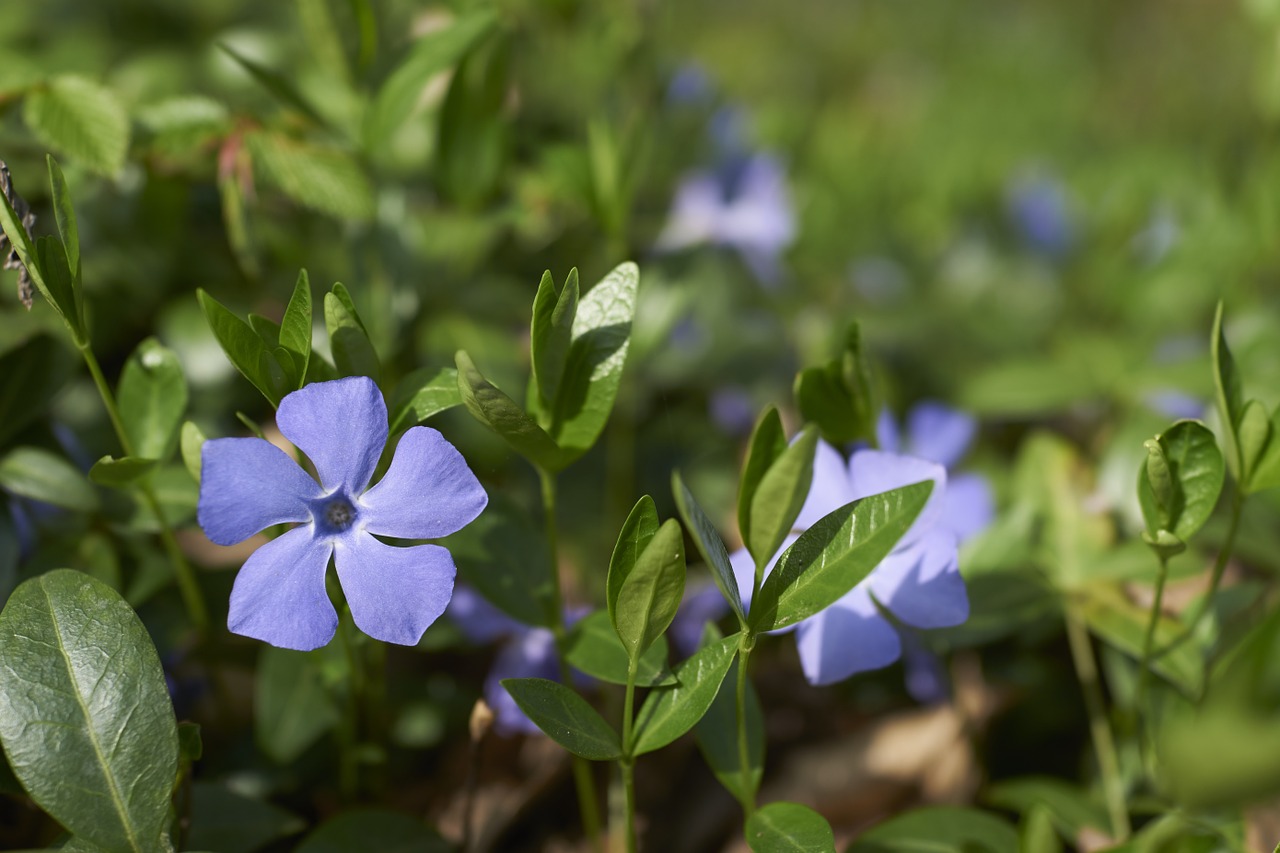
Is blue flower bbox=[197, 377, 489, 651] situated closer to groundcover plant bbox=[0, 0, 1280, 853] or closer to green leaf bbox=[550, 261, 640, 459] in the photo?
groundcover plant bbox=[0, 0, 1280, 853]

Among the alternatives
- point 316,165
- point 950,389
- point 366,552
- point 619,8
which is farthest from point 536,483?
point 619,8

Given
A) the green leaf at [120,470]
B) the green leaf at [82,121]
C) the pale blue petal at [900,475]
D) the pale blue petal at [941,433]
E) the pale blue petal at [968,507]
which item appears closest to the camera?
the green leaf at [120,470]

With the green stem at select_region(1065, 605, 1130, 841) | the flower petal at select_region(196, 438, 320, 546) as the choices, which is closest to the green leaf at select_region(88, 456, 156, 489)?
the flower petal at select_region(196, 438, 320, 546)

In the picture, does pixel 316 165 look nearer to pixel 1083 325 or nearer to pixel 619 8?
pixel 619 8

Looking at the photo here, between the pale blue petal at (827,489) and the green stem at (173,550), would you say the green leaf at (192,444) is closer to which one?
the green stem at (173,550)

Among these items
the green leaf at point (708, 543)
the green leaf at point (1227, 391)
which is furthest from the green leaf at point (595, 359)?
the green leaf at point (1227, 391)

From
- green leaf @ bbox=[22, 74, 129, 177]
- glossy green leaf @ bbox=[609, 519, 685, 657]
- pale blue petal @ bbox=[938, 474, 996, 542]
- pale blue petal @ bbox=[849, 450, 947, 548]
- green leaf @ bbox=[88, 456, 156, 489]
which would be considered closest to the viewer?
glossy green leaf @ bbox=[609, 519, 685, 657]
